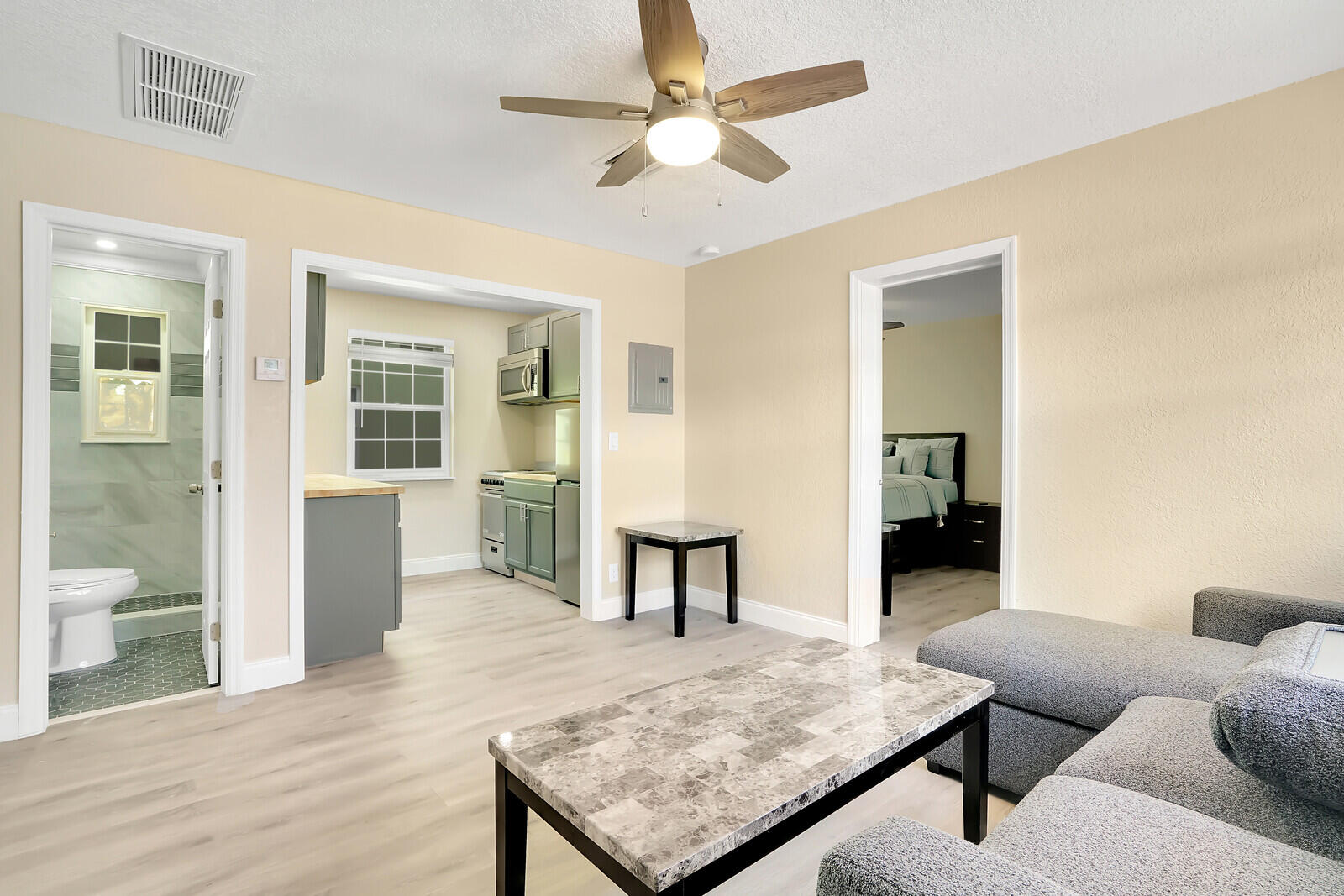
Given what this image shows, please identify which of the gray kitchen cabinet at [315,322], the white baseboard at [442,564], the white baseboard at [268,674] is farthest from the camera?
the white baseboard at [442,564]

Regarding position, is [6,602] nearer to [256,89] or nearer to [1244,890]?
[256,89]

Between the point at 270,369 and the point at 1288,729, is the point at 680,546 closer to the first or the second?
the point at 270,369

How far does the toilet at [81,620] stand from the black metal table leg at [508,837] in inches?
125

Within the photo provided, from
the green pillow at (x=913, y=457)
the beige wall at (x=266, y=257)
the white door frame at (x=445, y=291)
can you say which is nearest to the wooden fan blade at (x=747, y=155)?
the beige wall at (x=266, y=257)

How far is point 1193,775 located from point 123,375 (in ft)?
18.2

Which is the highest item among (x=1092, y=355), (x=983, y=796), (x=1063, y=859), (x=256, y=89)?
(x=256, y=89)

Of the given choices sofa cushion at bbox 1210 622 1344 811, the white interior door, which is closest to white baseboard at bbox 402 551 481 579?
the white interior door

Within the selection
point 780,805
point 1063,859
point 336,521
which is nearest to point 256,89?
point 336,521

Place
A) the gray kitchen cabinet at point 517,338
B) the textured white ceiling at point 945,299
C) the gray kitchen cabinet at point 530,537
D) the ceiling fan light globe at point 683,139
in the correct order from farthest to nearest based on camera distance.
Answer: the gray kitchen cabinet at point 517,338 < the textured white ceiling at point 945,299 < the gray kitchen cabinet at point 530,537 < the ceiling fan light globe at point 683,139

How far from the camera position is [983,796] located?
169 centimetres

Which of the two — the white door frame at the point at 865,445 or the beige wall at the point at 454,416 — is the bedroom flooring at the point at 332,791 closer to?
the white door frame at the point at 865,445

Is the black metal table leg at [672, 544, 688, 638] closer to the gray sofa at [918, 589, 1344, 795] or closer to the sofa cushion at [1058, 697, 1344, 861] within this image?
the gray sofa at [918, 589, 1344, 795]

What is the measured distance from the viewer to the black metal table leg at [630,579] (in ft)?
14.0

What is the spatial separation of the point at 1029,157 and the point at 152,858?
4027 mm
